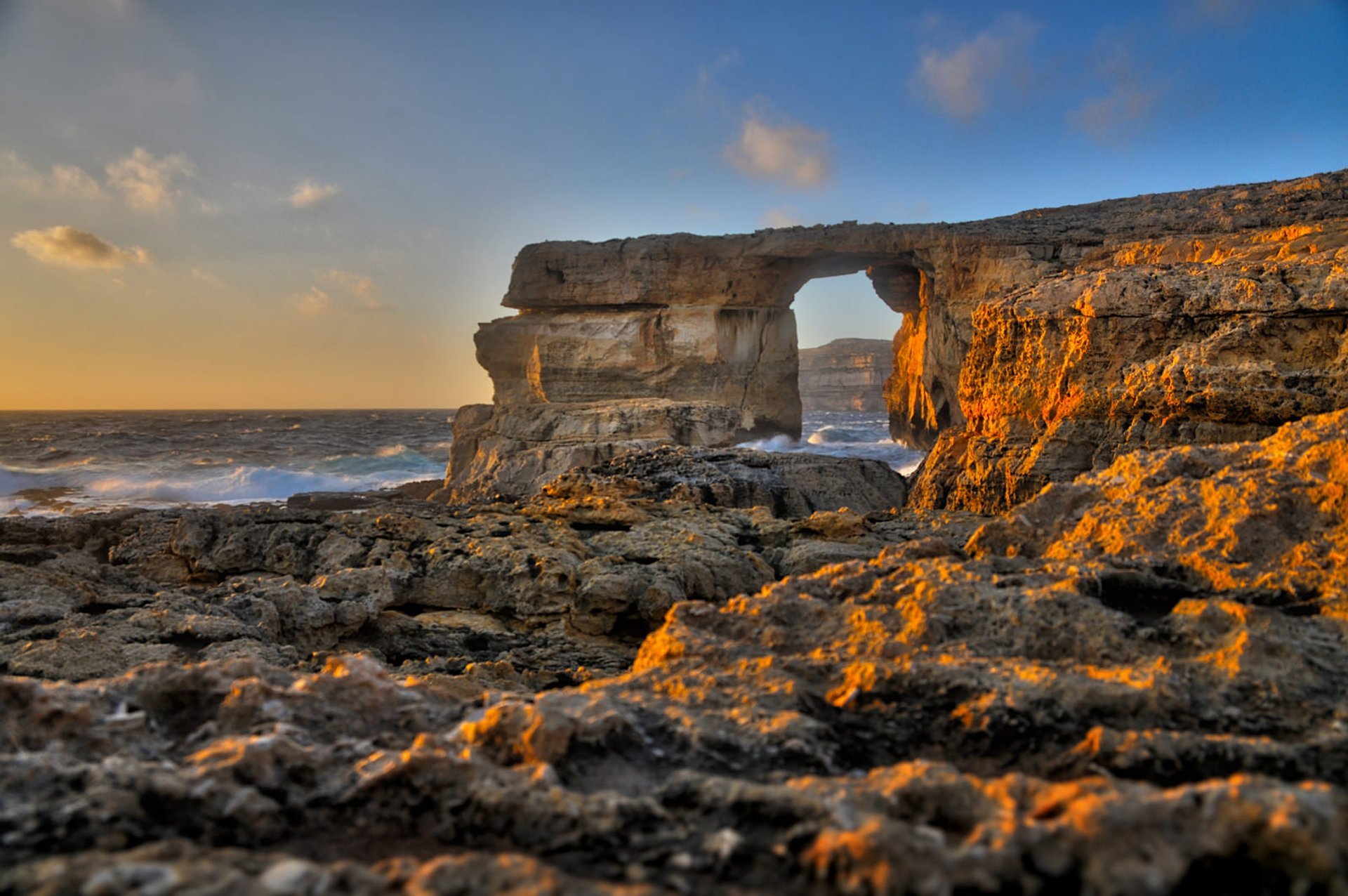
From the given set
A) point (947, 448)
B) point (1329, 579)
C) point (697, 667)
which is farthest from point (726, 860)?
point (947, 448)

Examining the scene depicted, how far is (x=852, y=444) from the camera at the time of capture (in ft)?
98.9

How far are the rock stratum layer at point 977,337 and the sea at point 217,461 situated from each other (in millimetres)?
3697

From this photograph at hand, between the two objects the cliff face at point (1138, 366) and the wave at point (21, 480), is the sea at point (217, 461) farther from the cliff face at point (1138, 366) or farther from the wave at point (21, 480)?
the cliff face at point (1138, 366)

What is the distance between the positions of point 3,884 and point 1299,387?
685cm

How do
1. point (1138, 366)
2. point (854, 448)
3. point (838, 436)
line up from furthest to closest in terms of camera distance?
point (838, 436), point (854, 448), point (1138, 366)

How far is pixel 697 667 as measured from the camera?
2.10m

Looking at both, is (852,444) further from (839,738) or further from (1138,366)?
(839,738)

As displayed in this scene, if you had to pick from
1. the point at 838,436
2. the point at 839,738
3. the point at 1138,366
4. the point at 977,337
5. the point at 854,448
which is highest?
the point at 977,337

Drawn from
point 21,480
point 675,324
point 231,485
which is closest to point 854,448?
point 675,324

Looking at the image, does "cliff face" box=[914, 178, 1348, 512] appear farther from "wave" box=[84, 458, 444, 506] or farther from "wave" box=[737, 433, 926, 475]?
"wave" box=[84, 458, 444, 506]

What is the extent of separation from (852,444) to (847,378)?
4244cm

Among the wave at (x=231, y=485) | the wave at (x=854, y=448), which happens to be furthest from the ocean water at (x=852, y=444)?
the wave at (x=231, y=485)

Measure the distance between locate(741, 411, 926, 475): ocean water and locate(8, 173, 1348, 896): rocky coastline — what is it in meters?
11.9

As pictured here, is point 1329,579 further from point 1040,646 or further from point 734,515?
point 734,515
